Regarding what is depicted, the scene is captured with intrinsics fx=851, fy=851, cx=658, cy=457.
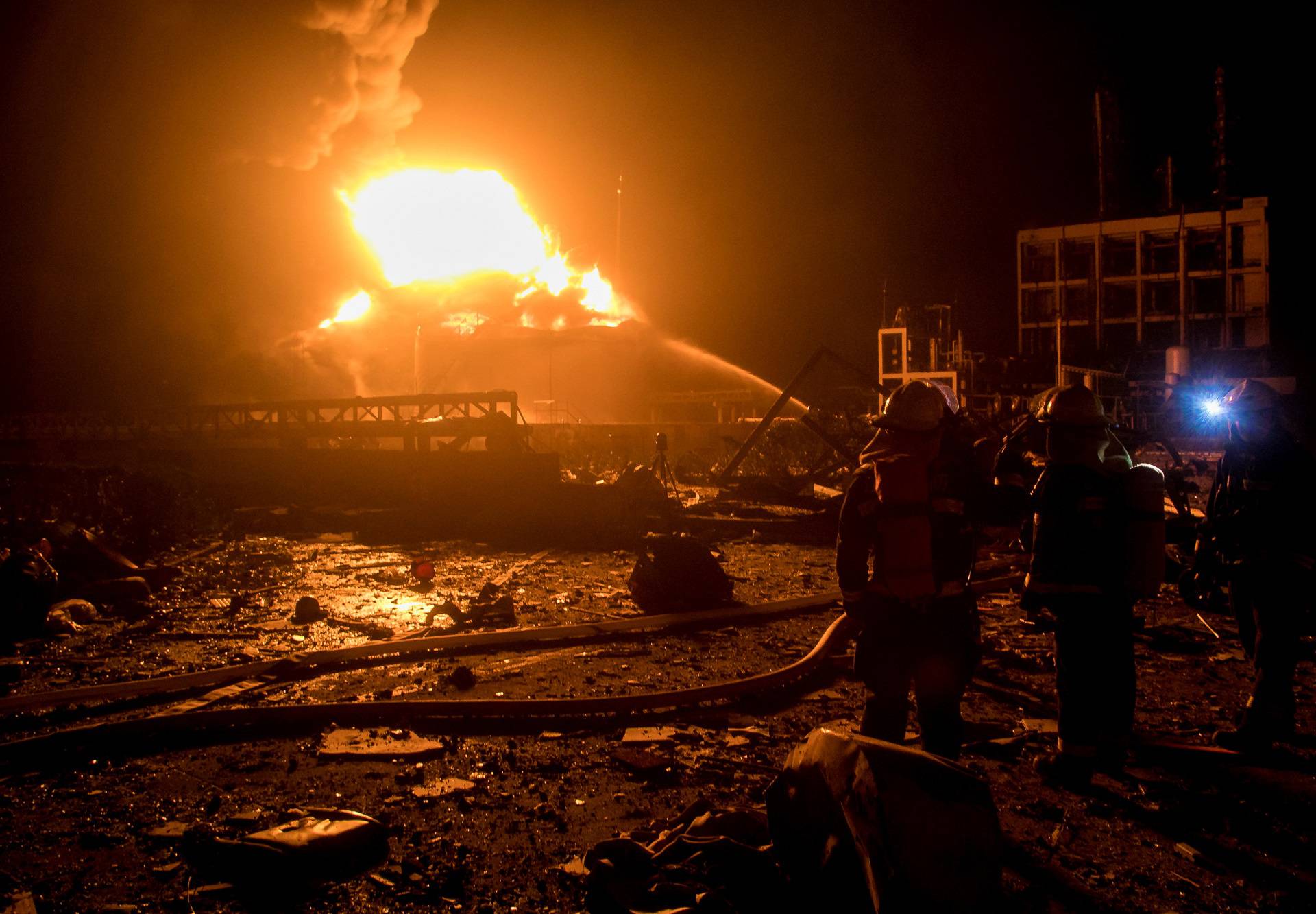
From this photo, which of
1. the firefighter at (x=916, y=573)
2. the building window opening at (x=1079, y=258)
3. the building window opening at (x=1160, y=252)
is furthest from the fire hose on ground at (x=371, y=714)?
the building window opening at (x=1160, y=252)

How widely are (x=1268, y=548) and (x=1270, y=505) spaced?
240mm

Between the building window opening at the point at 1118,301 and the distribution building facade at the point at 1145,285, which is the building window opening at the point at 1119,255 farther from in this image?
the building window opening at the point at 1118,301

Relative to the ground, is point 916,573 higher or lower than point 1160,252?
lower

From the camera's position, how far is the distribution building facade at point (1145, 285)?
146ft

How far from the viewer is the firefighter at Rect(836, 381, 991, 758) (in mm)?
3822

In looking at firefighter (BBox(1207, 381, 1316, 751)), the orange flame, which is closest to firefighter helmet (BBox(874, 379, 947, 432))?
firefighter (BBox(1207, 381, 1316, 751))

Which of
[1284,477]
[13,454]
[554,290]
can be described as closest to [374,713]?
[1284,477]

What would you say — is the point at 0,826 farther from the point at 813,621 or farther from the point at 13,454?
the point at 13,454

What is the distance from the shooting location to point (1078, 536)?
4.31m

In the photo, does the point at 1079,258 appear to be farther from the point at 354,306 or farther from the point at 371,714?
the point at 371,714

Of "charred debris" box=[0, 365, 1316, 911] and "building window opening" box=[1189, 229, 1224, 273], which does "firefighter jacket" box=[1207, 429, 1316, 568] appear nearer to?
"charred debris" box=[0, 365, 1316, 911]

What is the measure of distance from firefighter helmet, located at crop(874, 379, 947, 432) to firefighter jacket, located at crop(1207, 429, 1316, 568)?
2202 millimetres

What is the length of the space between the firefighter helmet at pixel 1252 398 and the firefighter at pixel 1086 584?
1.12 m

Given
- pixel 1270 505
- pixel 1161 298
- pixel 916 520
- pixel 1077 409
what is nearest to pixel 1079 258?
pixel 1161 298
